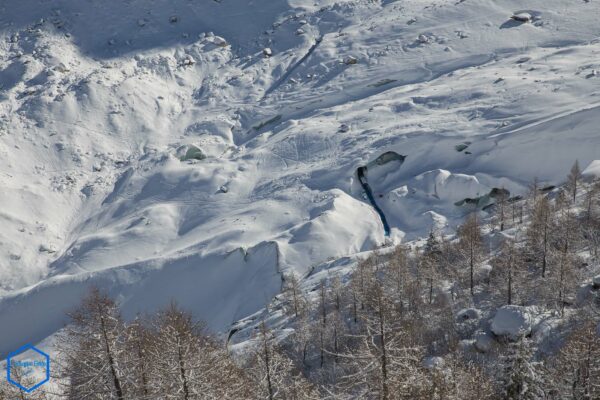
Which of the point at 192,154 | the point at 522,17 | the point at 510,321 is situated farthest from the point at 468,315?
the point at 522,17

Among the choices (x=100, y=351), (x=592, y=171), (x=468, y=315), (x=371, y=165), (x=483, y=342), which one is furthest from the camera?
(x=371, y=165)

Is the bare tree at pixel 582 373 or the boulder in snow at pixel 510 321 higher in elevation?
the bare tree at pixel 582 373

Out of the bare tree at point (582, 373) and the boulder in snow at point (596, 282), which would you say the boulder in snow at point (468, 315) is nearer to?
the boulder in snow at point (596, 282)

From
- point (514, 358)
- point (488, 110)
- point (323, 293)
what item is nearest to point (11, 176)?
point (323, 293)

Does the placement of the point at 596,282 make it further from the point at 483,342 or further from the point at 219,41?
the point at 219,41

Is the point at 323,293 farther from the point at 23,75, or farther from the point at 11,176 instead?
the point at 23,75

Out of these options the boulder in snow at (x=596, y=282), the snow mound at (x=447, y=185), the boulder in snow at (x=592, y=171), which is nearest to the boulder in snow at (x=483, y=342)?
the boulder in snow at (x=596, y=282)

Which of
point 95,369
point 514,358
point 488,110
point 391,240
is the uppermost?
point 95,369
